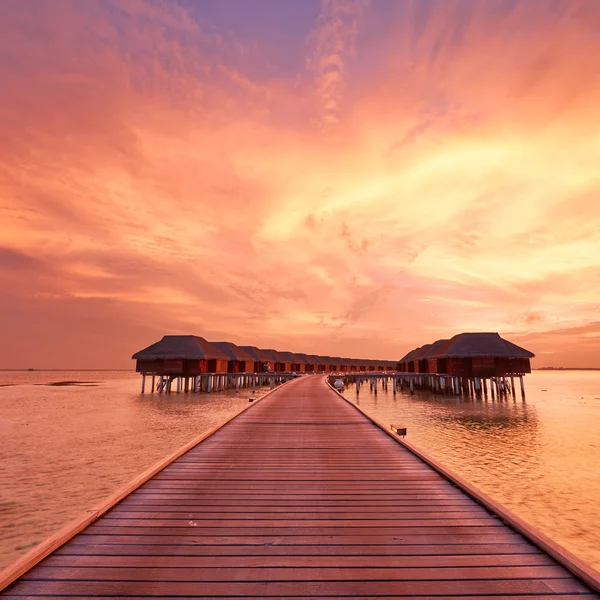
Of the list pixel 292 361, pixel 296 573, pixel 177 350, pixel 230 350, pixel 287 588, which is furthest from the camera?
pixel 292 361

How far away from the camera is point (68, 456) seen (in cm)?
1453

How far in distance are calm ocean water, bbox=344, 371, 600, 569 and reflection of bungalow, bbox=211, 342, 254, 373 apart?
29.1 meters

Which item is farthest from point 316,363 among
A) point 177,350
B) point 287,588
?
point 287,588

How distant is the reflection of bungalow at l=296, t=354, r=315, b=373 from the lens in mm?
94062

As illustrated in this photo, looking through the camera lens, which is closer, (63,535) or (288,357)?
(63,535)

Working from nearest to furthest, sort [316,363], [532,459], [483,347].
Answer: [532,459], [483,347], [316,363]

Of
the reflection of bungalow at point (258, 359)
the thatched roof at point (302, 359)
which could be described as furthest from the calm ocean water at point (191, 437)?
the thatched roof at point (302, 359)

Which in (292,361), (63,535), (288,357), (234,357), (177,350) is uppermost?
(288,357)

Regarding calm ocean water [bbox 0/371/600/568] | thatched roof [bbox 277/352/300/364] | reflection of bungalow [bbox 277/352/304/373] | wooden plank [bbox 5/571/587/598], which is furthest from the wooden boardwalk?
reflection of bungalow [bbox 277/352/304/373]

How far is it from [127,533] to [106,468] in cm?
1001

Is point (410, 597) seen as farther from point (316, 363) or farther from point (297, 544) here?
point (316, 363)

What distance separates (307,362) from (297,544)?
93297 mm

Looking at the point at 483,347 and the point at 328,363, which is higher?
the point at 328,363

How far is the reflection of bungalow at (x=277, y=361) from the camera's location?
236 ft
